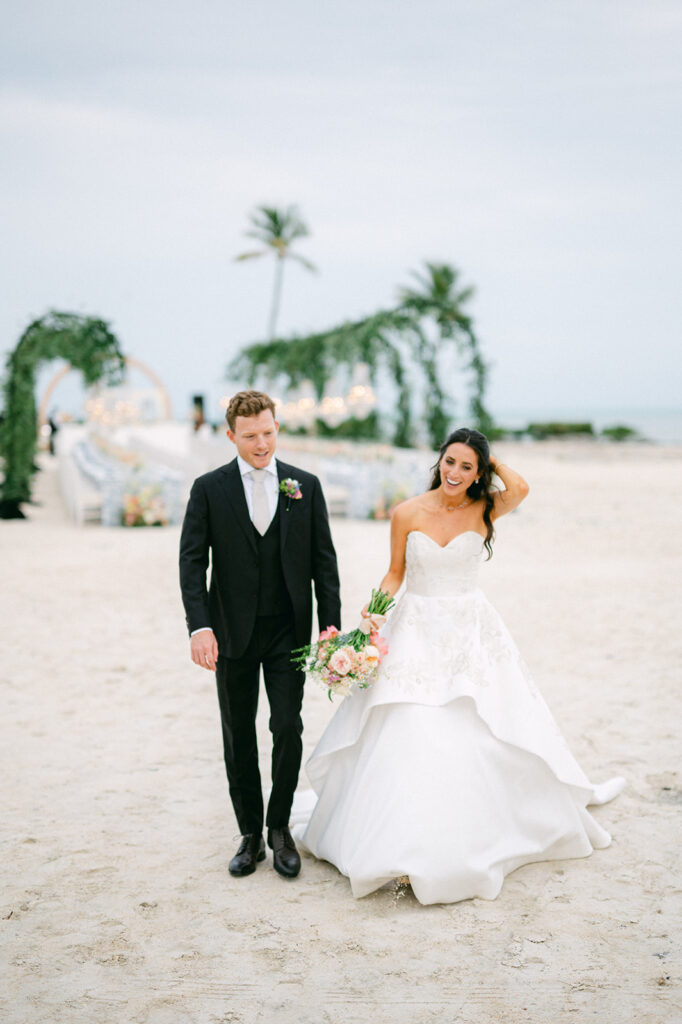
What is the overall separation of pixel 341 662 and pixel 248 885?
3.57 ft

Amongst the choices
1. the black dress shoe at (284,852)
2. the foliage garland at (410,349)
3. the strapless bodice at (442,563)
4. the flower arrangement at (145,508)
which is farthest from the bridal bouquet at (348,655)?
the foliage garland at (410,349)

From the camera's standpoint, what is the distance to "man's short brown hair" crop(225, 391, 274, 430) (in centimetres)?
324

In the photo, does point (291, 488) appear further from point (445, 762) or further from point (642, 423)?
point (642, 423)

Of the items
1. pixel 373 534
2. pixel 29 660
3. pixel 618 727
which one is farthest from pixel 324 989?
pixel 373 534

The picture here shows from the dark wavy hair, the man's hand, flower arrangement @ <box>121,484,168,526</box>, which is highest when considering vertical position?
the dark wavy hair

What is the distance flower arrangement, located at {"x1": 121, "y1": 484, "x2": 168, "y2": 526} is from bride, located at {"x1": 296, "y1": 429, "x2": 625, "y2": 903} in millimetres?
11182

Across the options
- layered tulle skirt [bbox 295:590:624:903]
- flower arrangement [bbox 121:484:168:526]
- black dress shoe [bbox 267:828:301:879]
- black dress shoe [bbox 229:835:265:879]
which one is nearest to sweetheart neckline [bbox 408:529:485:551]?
layered tulle skirt [bbox 295:590:624:903]

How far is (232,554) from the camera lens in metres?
3.38

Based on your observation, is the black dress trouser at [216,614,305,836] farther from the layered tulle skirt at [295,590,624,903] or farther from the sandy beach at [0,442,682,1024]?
the sandy beach at [0,442,682,1024]

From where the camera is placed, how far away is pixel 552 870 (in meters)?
3.62

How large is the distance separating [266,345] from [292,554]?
21.5 meters

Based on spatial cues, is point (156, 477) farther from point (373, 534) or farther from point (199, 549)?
point (199, 549)

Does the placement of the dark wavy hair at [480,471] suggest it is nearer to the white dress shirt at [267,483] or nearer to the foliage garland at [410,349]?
the white dress shirt at [267,483]

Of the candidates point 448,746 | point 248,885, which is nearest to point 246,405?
point 448,746
